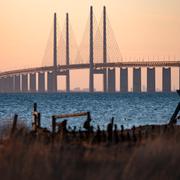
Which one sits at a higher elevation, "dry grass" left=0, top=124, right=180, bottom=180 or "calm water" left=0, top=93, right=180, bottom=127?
"dry grass" left=0, top=124, right=180, bottom=180

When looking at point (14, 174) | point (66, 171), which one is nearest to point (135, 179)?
point (66, 171)

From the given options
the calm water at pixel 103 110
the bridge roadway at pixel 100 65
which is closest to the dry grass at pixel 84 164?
the calm water at pixel 103 110

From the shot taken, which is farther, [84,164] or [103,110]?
[103,110]

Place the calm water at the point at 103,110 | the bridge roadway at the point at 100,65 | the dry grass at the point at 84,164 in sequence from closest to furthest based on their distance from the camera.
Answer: the dry grass at the point at 84,164 → the calm water at the point at 103,110 → the bridge roadway at the point at 100,65

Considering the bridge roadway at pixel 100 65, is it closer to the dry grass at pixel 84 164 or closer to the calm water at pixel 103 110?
the calm water at pixel 103 110

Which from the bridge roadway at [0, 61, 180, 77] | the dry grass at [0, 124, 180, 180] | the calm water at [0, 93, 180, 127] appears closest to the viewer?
the dry grass at [0, 124, 180, 180]

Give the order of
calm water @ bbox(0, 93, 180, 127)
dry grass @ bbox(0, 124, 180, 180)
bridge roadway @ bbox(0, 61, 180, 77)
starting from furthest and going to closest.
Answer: bridge roadway @ bbox(0, 61, 180, 77)
calm water @ bbox(0, 93, 180, 127)
dry grass @ bbox(0, 124, 180, 180)

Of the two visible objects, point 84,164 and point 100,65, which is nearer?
point 84,164

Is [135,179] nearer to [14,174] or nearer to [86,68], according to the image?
[14,174]

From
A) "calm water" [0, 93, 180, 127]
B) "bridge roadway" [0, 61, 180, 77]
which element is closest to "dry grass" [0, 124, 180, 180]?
"calm water" [0, 93, 180, 127]

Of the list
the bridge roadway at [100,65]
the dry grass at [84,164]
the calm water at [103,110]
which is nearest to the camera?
the dry grass at [84,164]

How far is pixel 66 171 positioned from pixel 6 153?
1.61 meters

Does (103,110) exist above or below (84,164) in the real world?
below

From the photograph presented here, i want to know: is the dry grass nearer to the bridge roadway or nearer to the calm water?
the calm water
